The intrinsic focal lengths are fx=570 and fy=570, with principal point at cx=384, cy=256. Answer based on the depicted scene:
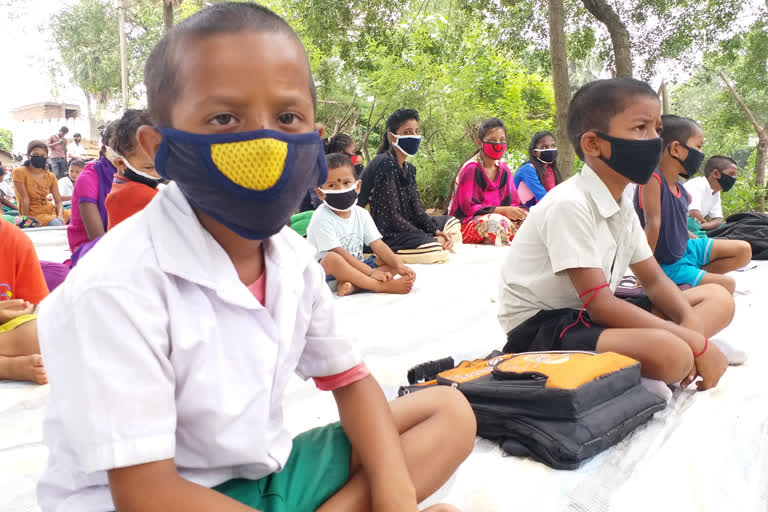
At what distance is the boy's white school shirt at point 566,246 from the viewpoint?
6.92 feet

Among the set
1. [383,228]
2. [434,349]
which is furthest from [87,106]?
[434,349]

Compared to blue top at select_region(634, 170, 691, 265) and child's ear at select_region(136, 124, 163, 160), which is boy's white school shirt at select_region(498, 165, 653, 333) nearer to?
blue top at select_region(634, 170, 691, 265)

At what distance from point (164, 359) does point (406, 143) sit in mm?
4208

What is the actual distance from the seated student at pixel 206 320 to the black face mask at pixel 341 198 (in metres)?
2.76

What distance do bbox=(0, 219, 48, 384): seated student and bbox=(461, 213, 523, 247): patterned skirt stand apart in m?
4.50

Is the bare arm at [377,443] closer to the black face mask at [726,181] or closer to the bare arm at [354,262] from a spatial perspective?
the bare arm at [354,262]

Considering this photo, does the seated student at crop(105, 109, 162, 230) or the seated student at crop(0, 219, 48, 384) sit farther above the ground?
the seated student at crop(105, 109, 162, 230)

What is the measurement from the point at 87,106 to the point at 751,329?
36.1 metres

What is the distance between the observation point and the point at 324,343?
4.17 ft

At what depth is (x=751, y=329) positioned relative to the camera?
9.52 ft

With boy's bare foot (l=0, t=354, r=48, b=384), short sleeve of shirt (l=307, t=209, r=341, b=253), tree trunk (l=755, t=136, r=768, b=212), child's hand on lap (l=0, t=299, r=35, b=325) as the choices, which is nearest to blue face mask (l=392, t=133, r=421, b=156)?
short sleeve of shirt (l=307, t=209, r=341, b=253)

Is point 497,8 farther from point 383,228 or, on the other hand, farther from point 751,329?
point 751,329

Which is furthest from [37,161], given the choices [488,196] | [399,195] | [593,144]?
[593,144]

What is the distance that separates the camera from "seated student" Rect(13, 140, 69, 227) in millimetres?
7652
